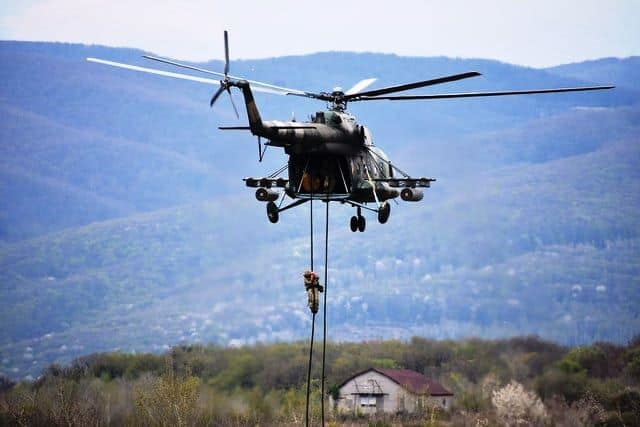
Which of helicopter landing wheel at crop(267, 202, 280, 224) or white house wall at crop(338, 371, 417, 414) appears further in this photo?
white house wall at crop(338, 371, 417, 414)

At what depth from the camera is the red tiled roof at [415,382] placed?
269ft

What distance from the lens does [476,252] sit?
562 feet

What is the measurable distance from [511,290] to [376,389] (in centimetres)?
5903

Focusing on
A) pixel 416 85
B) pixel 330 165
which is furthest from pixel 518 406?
pixel 416 85

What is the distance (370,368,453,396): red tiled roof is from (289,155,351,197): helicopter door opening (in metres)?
49.7

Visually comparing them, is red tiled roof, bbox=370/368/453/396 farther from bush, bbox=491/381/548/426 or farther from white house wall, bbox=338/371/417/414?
bush, bbox=491/381/548/426

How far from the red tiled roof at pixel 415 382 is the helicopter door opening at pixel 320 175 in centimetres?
4968

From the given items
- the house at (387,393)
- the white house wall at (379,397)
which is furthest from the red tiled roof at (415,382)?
the white house wall at (379,397)

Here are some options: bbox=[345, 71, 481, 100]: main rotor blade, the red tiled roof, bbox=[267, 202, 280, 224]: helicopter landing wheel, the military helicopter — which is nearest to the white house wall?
the red tiled roof

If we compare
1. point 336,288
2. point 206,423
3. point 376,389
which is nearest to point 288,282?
point 336,288

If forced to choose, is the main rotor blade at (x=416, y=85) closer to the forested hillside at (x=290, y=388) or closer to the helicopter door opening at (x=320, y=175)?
the helicopter door opening at (x=320, y=175)

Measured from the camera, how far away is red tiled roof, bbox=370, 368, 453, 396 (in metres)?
82.1

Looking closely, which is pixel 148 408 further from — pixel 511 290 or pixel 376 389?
pixel 511 290

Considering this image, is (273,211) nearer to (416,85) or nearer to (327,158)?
(327,158)
